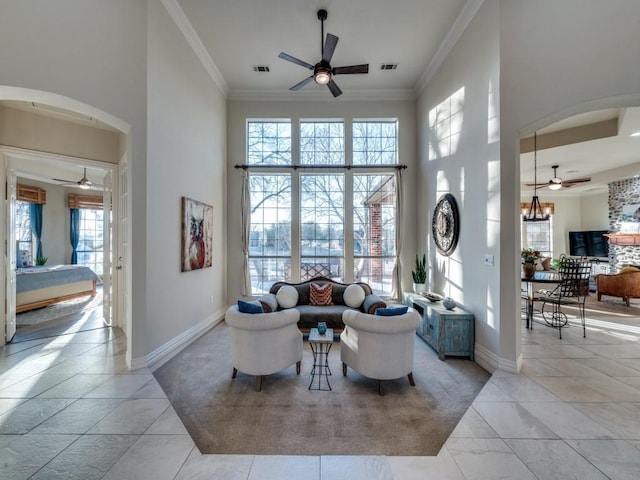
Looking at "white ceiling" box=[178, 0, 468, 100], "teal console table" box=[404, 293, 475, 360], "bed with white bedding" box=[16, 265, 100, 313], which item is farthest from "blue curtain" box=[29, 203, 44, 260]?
"teal console table" box=[404, 293, 475, 360]

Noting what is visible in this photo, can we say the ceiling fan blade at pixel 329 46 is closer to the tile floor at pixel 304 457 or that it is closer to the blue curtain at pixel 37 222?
the tile floor at pixel 304 457

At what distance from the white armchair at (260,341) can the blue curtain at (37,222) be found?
814 centimetres

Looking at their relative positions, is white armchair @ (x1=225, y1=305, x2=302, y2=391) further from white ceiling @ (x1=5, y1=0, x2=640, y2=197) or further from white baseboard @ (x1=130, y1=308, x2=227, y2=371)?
white ceiling @ (x1=5, y1=0, x2=640, y2=197)

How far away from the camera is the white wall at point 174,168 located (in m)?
3.30

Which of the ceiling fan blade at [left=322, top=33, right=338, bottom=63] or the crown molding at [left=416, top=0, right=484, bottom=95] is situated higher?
the crown molding at [left=416, top=0, right=484, bottom=95]

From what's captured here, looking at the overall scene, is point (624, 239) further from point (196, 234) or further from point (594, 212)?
point (196, 234)

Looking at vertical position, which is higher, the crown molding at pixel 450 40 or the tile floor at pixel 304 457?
the crown molding at pixel 450 40

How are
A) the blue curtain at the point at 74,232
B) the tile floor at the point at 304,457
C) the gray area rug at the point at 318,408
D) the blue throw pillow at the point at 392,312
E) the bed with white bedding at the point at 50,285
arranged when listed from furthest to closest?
1. the blue curtain at the point at 74,232
2. the bed with white bedding at the point at 50,285
3. the blue throw pillow at the point at 392,312
4. the gray area rug at the point at 318,408
5. the tile floor at the point at 304,457

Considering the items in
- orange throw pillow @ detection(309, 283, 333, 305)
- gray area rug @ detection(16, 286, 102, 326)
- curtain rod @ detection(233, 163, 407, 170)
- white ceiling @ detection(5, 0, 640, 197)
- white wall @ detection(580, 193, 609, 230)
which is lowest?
gray area rug @ detection(16, 286, 102, 326)

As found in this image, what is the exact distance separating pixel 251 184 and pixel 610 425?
232 inches

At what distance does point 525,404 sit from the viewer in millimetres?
2525

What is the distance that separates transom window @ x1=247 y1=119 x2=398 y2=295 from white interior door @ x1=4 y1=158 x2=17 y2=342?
11.5 ft

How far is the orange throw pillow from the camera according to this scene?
15.0 ft

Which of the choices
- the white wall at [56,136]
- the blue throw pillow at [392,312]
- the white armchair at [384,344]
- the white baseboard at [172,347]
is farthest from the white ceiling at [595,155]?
the white wall at [56,136]
